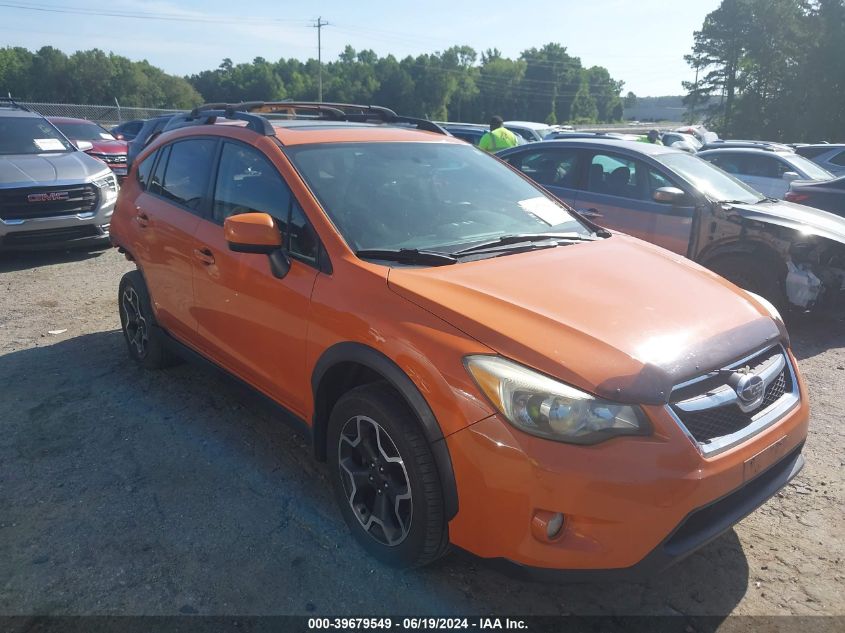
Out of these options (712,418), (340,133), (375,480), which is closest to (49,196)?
(340,133)

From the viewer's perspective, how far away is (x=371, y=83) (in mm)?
93812

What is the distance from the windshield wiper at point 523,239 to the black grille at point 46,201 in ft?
22.6

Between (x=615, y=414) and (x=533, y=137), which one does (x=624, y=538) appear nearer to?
(x=615, y=414)

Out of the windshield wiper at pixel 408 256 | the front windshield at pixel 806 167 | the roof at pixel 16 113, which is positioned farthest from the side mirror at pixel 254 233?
the front windshield at pixel 806 167

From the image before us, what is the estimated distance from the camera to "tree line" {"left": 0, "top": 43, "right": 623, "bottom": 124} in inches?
2847

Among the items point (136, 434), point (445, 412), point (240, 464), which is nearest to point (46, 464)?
point (136, 434)

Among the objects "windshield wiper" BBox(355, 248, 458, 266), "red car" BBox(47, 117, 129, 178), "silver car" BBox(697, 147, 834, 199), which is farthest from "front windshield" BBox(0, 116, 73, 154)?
"silver car" BBox(697, 147, 834, 199)

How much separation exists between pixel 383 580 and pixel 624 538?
3.48 feet

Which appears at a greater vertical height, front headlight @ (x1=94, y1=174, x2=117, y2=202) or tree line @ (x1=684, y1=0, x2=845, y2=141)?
tree line @ (x1=684, y1=0, x2=845, y2=141)

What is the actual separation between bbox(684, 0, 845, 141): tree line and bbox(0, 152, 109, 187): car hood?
136 ft

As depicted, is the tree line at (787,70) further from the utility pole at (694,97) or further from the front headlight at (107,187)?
the front headlight at (107,187)

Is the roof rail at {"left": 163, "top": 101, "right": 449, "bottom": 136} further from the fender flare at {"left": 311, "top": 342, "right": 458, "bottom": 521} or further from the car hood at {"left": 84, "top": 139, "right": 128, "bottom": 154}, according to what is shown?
the car hood at {"left": 84, "top": 139, "right": 128, "bottom": 154}

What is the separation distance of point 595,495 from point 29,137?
9494 mm

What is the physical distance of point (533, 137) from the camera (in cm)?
1912
